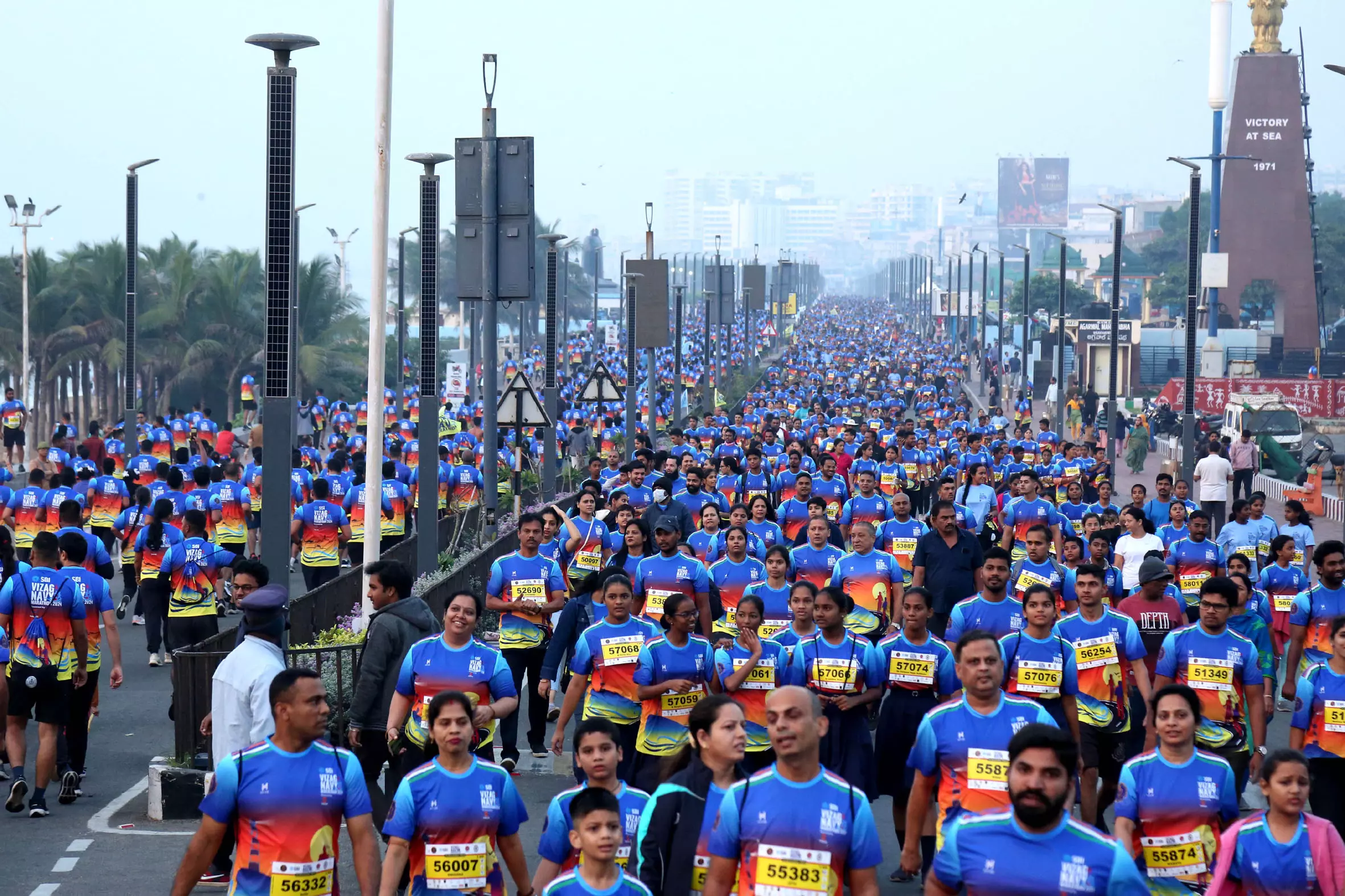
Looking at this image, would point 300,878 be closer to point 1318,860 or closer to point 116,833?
point 1318,860

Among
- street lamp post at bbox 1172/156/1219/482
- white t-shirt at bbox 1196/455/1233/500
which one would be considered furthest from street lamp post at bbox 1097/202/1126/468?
white t-shirt at bbox 1196/455/1233/500

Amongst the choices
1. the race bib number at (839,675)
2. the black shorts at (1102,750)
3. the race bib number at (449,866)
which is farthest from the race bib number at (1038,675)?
the race bib number at (449,866)

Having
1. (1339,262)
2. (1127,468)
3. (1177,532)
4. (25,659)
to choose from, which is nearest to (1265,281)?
(1339,262)

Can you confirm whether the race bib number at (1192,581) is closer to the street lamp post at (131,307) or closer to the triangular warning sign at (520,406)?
the triangular warning sign at (520,406)

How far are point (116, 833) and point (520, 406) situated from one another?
1061 cm

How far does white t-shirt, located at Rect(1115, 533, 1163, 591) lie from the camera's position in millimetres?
14297

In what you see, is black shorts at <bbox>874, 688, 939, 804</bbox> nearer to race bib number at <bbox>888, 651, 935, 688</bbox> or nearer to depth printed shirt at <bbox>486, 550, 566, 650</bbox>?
race bib number at <bbox>888, 651, 935, 688</bbox>

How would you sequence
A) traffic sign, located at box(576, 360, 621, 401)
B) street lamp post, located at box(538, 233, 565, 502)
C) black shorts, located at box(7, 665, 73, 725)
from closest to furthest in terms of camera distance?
black shorts, located at box(7, 665, 73, 725) → street lamp post, located at box(538, 233, 565, 502) → traffic sign, located at box(576, 360, 621, 401)

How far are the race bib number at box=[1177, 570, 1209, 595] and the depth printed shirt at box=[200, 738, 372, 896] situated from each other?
9.29 m

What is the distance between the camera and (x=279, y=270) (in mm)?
12453

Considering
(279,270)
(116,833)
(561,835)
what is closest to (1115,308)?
(279,270)

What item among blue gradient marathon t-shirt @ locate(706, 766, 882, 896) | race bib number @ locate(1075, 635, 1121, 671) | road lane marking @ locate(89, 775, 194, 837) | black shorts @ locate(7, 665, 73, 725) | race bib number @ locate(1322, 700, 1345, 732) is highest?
blue gradient marathon t-shirt @ locate(706, 766, 882, 896)

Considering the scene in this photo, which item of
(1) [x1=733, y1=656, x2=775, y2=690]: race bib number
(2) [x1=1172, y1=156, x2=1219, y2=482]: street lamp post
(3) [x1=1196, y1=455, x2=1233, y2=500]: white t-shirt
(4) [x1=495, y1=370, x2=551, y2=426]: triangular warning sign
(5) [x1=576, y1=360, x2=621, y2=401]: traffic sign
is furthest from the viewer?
(5) [x1=576, y1=360, x2=621, y2=401]: traffic sign

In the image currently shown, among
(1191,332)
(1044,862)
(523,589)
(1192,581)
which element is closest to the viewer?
(1044,862)
